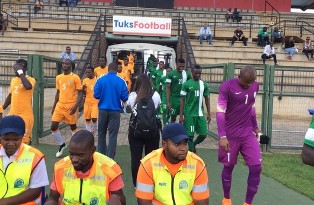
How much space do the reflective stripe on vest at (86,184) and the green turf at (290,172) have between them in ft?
14.5

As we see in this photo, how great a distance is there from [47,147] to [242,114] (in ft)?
18.3

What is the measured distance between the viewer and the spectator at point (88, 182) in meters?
4.05

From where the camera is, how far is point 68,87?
10.1m

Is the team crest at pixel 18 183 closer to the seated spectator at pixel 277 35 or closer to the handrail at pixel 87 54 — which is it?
the handrail at pixel 87 54

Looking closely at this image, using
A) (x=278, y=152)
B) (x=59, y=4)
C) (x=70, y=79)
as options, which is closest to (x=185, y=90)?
(x=70, y=79)

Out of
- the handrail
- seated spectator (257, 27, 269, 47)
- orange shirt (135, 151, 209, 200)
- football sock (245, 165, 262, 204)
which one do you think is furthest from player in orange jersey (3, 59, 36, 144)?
seated spectator (257, 27, 269, 47)

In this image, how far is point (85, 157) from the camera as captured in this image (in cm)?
395

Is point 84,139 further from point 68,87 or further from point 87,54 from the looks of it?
point 87,54

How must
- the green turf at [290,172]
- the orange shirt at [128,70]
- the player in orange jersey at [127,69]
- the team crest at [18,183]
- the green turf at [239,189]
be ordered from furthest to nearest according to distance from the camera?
the player in orange jersey at [127,69]
the orange shirt at [128,70]
the green turf at [290,172]
the green turf at [239,189]
the team crest at [18,183]

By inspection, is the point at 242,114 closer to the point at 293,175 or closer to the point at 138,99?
the point at 138,99

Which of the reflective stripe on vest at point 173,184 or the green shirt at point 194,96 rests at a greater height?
the green shirt at point 194,96

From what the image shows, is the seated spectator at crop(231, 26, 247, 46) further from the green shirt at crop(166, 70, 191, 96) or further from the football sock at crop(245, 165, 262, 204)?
the football sock at crop(245, 165, 262, 204)

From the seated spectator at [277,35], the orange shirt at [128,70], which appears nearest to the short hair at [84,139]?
the orange shirt at [128,70]

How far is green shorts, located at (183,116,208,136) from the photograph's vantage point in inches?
378
